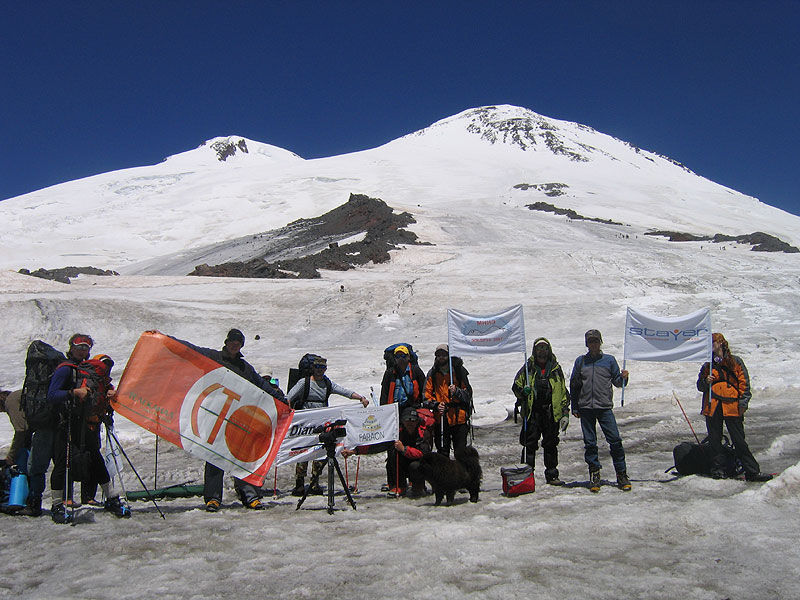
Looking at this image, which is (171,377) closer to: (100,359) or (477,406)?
(100,359)

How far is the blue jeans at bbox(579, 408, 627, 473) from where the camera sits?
6320 millimetres

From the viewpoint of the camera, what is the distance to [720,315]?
67.2 ft

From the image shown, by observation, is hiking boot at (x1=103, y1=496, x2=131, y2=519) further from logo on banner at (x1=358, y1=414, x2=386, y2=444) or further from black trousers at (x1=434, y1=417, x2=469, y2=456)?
black trousers at (x1=434, y1=417, x2=469, y2=456)

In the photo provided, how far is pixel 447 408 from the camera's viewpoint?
6.73 meters

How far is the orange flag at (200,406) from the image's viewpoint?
555 centimetres

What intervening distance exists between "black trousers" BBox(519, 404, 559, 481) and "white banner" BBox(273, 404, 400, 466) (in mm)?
1463

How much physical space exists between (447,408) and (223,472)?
2375 millimetres

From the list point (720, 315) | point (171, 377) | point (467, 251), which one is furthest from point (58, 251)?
point (171, 377)

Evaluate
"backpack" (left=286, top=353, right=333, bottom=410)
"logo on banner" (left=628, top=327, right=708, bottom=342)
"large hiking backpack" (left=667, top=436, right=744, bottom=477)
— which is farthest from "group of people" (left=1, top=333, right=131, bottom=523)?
"logo on banner" (left=628, top=327, right=708, bottom=342)

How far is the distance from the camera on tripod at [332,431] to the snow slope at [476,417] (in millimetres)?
664

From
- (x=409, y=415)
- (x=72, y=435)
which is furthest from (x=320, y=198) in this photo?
(x=72, y=435)

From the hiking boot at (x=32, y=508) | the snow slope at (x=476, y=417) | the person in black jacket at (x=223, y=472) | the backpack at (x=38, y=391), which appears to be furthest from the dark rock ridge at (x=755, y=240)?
the hiking boot at (x=32, y=508)

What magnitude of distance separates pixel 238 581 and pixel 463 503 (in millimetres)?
2697

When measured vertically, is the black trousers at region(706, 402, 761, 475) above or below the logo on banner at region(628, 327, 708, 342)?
below
